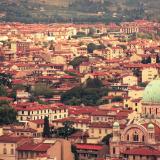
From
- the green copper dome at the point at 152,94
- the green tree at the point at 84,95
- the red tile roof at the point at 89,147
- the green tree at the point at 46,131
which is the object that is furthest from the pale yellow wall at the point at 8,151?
the green tree at the point at 84,95

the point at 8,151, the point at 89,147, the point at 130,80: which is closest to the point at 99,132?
the point at 89,147

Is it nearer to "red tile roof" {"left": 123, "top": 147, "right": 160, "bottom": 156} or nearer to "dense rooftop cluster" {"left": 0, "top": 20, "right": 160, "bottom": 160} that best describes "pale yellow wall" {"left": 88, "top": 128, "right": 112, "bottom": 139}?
"dense rooftop cluster" {"left": 0, "top": 20, "right": 160, "bottom": 160}

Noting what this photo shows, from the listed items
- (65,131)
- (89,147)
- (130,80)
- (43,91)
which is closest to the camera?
(89,147)

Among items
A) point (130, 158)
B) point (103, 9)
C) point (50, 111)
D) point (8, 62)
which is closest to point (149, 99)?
point (130, 158)

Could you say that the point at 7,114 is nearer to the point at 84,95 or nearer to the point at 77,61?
the point at 84,95

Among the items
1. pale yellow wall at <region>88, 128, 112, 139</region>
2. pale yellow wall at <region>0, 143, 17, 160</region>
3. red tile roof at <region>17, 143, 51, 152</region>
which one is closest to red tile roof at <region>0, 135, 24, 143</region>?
pale yellow wall at <region>0, 143, 17, 160</region>

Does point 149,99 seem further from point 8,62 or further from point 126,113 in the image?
point 8,62
